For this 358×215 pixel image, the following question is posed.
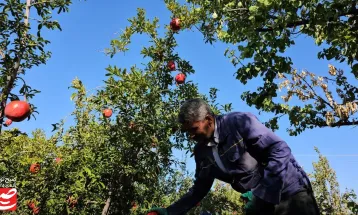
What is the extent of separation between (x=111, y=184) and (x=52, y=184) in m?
1.15

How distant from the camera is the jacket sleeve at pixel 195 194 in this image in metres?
2.64

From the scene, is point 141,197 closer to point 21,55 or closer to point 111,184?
point 111,184

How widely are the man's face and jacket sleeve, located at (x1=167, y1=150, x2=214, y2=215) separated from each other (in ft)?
1.20

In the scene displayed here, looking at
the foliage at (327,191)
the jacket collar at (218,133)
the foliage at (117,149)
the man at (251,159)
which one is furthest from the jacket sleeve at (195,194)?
the foliage at (327,191)

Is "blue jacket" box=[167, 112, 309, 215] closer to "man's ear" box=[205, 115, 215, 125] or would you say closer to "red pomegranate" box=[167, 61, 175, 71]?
"man's ear" box=[205, 115, 215, 125]

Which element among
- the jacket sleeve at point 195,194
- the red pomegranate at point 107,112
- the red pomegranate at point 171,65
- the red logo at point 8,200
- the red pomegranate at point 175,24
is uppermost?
the red pomegranate at point 175,24

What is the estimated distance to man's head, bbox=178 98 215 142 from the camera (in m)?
2.26

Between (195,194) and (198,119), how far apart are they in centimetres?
77

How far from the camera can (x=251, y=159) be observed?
2215mm

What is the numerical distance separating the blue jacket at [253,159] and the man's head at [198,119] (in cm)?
6

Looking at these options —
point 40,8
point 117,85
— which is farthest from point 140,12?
point 40,8

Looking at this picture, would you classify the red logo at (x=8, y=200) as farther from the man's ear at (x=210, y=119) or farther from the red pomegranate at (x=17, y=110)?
the man's ear at (x=210, y=119)

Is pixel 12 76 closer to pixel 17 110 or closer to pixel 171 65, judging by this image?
pixel 17 110

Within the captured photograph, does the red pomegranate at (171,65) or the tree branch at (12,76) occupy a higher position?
the red pomegranate at (171,65)
